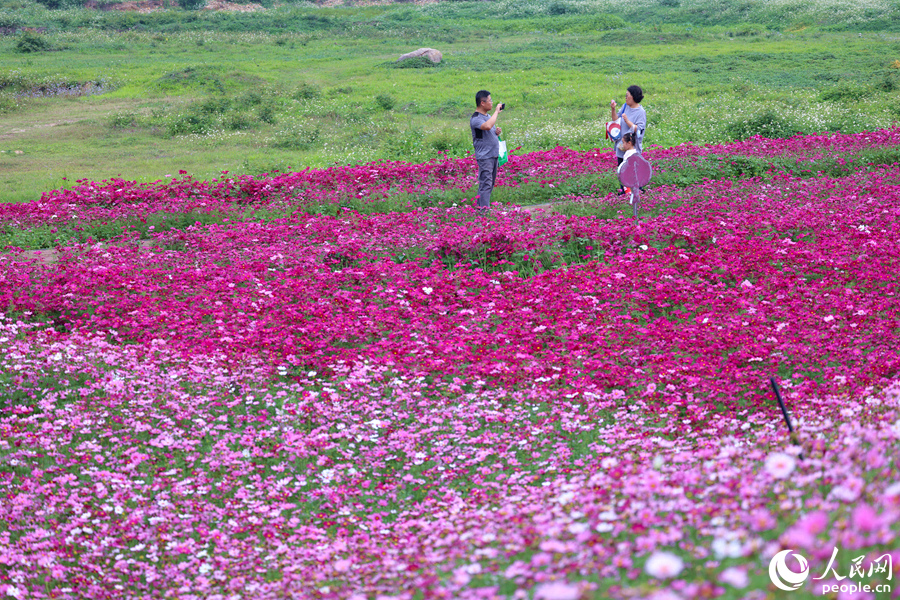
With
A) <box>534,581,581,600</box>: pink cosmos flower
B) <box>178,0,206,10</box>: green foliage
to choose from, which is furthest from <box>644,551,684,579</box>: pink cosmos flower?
<box>178,0,206,10</box>: green foliage

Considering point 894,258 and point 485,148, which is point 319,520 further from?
point 485,148

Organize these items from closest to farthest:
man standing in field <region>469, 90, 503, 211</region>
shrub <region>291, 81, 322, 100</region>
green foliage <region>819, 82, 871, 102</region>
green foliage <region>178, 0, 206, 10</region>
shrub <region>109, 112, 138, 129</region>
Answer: man standing in field <region>469, 90, 503, 211</region> → shrub <region>109, 112, 138, 129</region> → green foliage <region>819, 82, 871, 102</region> → shrub <region>291, 81, 322, 100</region> → green foliage <region>178, 0, 206, 10</region>

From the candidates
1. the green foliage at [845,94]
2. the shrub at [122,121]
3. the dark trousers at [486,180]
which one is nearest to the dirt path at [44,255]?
the dark trousers at [486,180]

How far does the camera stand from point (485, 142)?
421 inches

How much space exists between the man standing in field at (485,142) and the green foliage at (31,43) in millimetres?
33155

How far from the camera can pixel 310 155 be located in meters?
18.2

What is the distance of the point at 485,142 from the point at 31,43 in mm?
33818

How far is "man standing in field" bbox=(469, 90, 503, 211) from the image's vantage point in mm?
10391

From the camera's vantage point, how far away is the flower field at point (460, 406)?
2723 mm

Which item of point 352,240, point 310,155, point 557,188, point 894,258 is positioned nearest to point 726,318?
point 894,258

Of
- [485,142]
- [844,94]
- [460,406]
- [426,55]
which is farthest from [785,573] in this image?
[426,55]

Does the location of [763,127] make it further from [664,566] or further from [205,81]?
[205,81]

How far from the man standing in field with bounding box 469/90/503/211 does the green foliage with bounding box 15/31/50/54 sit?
33.2 metres

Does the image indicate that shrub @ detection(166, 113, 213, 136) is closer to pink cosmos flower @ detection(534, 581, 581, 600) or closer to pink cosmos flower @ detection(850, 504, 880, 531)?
pink cosmos flower @ detection(534, 581, 581, 600)
